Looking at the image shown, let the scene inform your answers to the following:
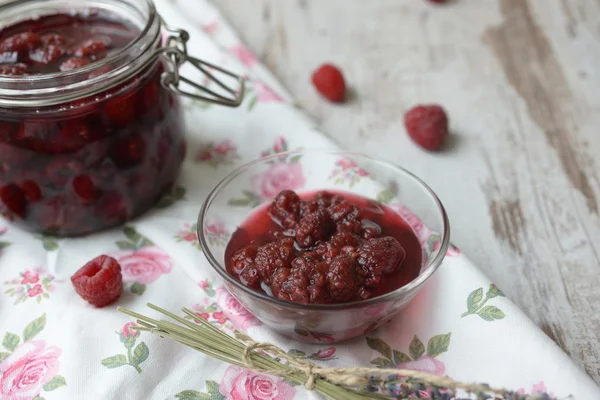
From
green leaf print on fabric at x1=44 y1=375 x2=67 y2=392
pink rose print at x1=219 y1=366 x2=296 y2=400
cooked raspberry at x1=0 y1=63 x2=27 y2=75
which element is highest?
cooked raspberry at x1=0 y1=63 x2=27 y2=75

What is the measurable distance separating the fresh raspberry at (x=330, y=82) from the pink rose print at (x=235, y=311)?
3.05 ft

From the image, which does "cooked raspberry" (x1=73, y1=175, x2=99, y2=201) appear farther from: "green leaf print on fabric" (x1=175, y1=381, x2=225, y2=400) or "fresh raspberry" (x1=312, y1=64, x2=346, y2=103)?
"fresh raspberry" (x1=312, y1=64, x2=346, y2=103)

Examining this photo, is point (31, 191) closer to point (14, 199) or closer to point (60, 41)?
point (14, 199)

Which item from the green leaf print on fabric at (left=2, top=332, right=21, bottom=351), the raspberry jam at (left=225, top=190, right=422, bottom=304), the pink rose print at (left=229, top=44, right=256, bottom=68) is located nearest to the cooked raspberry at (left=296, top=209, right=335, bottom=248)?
the raspberry jam at (left=225, top=190, right=422, bottom=304)

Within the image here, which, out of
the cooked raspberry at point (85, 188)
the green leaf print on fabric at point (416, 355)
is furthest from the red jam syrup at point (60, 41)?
the green leaf print on fabric at point (416, 355)

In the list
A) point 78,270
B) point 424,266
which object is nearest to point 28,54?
point 78,270

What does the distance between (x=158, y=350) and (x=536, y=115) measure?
4.70 feet

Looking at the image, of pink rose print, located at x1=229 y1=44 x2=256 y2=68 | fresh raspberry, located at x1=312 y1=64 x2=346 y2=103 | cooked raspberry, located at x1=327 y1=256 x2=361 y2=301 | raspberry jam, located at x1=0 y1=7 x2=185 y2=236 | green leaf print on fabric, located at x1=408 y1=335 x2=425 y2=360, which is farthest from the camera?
pink rose print, located at x1=229 y1=44 x2=256 y2=68

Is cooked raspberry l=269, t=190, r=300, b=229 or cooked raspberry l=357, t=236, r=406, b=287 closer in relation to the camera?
cooked raspberry l=357, t=236, r=406, b=287

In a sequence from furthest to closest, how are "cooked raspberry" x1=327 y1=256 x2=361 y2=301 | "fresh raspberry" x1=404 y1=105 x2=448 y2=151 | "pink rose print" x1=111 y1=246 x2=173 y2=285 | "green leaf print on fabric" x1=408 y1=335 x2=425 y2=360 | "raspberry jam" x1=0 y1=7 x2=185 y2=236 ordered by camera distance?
"fresh raspberry" x1=404 y1=105 x2=448 y2=151 → "pink rose print" x1=111 y1=246 x2=173 y2=285 → "raspberry jam" x1=0 y1=7 x2=185 y2=236 → "green leaf print on fabric" x1=408 y1=335 x2=425 y2=360 → "cooked raspberry" x1=327 y1=256 x2=361 y2=301

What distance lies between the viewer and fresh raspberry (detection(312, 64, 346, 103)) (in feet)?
7.52

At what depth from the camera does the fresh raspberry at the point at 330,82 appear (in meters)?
2.29

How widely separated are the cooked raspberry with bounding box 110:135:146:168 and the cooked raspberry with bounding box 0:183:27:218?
0.79 ft

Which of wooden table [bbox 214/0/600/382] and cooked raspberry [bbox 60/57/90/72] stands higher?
cooked raspberry [bbox 60/57/90/72]
